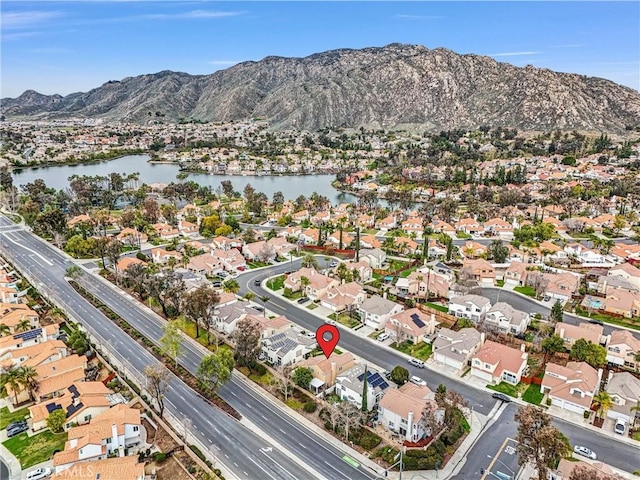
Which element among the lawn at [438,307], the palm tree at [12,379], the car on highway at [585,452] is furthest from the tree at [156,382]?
the lawn at [438,307]

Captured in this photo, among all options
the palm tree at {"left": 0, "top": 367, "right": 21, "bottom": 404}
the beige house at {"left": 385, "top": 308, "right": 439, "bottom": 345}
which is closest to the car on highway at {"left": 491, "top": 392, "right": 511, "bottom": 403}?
the beige house at {"left": 385, "top": 308, "right": 439, "bottom": 345}

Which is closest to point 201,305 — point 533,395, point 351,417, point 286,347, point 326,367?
point 286,347

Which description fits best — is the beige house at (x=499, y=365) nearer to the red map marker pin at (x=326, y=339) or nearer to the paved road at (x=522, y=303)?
the red map marker pin at (x=326, y=339)

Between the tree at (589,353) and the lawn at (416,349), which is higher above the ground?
the tree at (589,353)

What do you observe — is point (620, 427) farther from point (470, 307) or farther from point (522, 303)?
point (522, 303)

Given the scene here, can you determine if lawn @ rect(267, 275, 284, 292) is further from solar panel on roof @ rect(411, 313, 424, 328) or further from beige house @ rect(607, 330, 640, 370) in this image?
beige house @ rect(607, 330, 640, 370)
